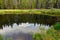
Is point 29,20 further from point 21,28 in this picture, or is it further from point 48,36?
point 48,36

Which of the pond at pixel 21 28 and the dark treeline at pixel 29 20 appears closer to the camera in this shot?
the pond at pixel 21 28

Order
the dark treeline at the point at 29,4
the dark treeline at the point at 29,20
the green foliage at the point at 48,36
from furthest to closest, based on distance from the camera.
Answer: the dark treeline at the point at 29,4, the dark treeline at the point at 29,20, the green foliage at the point at 48,36

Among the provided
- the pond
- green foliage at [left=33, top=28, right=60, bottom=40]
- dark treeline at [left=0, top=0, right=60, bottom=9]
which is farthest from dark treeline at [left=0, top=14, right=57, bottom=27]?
dark treeline at [left=0, top=0, right=60, bottom=9]

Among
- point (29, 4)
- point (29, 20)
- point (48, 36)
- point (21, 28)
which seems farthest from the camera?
point (29, 4)

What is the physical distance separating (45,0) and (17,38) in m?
43.8

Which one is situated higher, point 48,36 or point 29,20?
point 48,36

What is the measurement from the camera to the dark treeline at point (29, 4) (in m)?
54.2

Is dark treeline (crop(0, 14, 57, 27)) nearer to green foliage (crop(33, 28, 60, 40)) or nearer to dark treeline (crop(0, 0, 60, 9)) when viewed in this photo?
green foliage (crop(33, 28, 60, 40))

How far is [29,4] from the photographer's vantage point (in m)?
57.9

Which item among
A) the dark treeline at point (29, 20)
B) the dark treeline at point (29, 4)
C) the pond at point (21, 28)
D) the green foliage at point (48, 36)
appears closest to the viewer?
the green foliage at point (48, 36)

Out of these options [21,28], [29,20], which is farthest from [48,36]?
[29,20]

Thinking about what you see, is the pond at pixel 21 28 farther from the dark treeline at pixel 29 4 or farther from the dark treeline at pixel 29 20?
the dark treeline at pixel 29 4

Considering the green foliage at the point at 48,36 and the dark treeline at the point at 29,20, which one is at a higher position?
the green foliage at the point at 48,36

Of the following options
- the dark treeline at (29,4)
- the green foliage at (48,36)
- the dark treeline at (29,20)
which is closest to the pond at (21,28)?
the dark treeline at (29,20)
